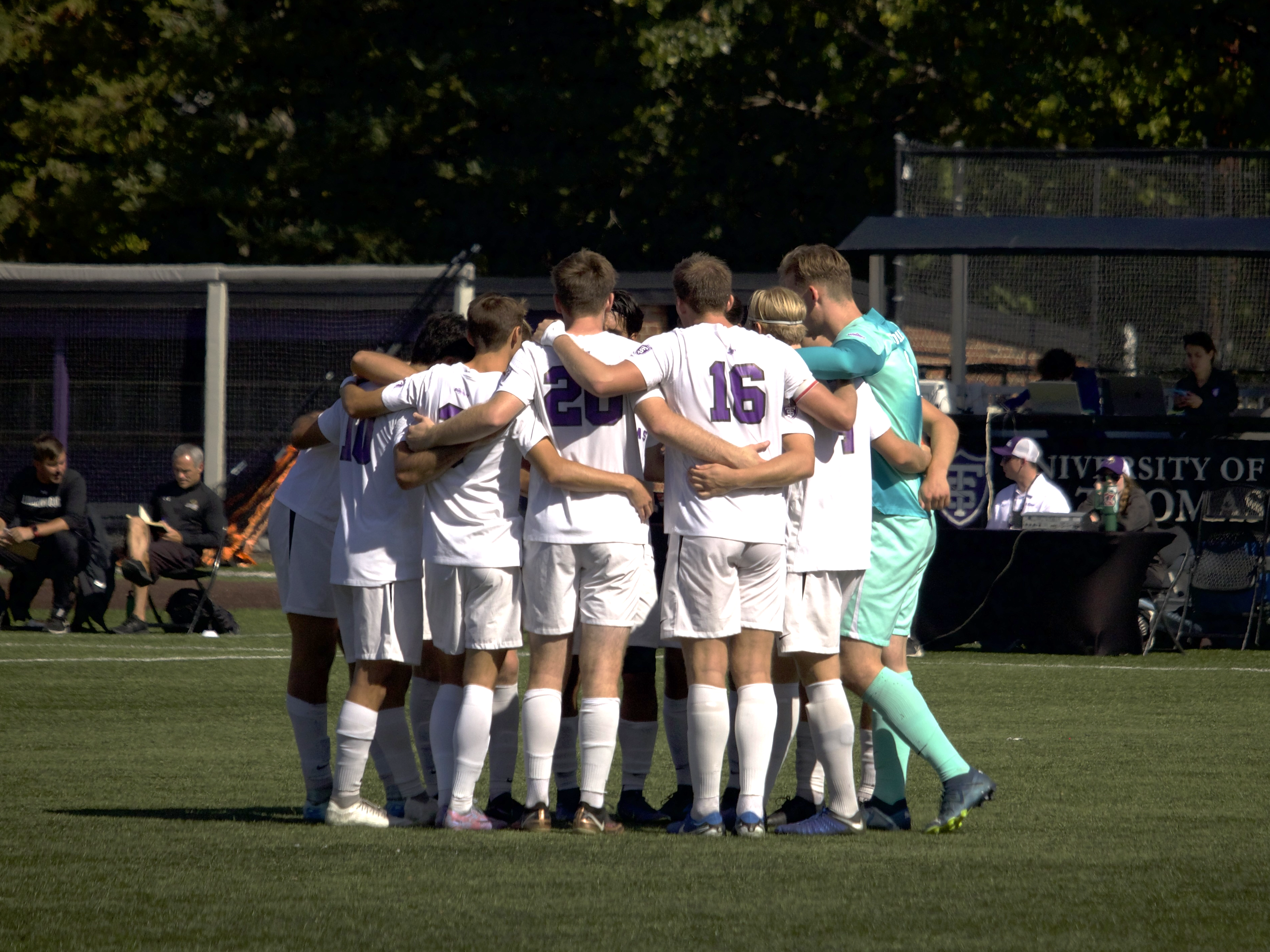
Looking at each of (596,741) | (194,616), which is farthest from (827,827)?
(194,616)

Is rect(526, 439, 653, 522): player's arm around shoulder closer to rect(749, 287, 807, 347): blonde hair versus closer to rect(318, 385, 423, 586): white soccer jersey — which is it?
rect(318, 385, 423, 586): white soccer jersey

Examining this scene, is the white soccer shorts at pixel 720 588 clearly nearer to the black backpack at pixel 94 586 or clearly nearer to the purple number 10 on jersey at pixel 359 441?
the purple number 10 on jersey at pixel 359 441

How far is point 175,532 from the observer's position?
15.8m

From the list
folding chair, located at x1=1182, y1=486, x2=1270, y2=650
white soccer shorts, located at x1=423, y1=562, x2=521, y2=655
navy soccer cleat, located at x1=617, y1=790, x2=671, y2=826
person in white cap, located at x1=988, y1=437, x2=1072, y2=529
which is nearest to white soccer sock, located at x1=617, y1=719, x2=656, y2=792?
navy soccer cleat, located at x1=617, y1=790, x2=671, y2=826

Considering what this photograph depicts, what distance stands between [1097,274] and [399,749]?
1323cm

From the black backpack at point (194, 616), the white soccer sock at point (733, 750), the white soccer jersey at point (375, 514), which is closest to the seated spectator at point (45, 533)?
the black backpack at point (194, 616)

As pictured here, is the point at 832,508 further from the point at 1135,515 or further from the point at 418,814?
the point at 1135,515

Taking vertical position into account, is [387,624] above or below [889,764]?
above

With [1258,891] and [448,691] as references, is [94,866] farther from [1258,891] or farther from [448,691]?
[1258,891]

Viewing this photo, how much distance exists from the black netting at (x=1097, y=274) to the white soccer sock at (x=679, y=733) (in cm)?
1033

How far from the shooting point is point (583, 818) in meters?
6.40

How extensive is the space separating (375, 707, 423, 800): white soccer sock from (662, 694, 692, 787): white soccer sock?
37.0 inches

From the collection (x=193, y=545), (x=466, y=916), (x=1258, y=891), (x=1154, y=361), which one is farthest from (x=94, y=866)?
(x=1154, y=361)

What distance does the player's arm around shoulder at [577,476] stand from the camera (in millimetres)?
6246
